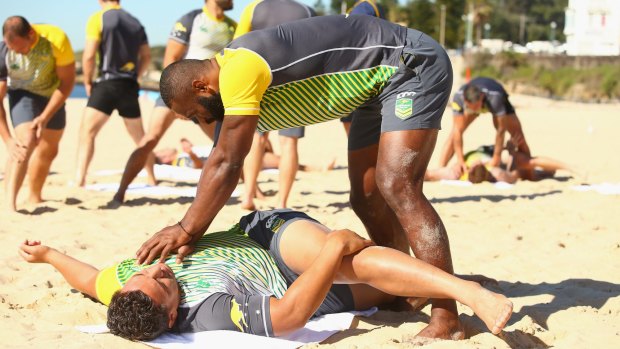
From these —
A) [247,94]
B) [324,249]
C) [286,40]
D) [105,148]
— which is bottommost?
[105,148]

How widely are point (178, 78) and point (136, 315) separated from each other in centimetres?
105

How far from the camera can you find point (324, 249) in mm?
3361

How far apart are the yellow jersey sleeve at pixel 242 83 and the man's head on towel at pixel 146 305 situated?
0.78 meters

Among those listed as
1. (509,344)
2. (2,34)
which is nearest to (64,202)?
(2,34)

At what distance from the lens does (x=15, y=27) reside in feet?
20.7

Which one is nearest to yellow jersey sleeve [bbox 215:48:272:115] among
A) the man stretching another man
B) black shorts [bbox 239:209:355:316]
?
the man stretching another man

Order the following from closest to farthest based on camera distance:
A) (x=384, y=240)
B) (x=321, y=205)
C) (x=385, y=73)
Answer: (x=385, y=73), (x=384, y=240), (x=321, y=205)

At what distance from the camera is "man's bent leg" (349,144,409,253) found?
421cm

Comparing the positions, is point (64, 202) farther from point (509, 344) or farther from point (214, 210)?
point (509, 344)

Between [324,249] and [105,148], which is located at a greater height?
[324,249]

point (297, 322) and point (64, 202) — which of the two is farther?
point (64, 202)

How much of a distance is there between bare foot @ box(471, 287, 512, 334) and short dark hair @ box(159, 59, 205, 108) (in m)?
1.55

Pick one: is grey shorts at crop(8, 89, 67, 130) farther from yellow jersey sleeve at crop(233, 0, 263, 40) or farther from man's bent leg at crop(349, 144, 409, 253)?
man's bent leg at crop(349, 144, 409, 253)

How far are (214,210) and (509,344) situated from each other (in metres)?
1.41
